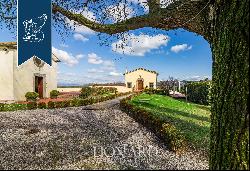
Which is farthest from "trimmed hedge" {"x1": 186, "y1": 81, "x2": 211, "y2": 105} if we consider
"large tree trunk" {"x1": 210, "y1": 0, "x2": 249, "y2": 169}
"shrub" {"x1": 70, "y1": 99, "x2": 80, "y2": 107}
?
"large tree trunk" {"x1": 210, "y1": 0, "x2": 249, "y2": 169}

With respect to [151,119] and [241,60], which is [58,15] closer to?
[151,119]

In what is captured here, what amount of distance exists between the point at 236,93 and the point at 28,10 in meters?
6.29

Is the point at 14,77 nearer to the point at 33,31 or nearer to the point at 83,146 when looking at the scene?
the point at 33,31

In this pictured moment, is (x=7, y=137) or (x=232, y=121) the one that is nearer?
(x=232, y=121)

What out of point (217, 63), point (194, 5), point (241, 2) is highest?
point (194, 5)

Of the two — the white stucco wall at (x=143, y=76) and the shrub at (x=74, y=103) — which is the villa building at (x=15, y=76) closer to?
the shrub at (x=74, y=103)

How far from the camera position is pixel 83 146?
9047mm

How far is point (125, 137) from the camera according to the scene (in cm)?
1046

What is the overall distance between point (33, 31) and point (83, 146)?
3281 mm

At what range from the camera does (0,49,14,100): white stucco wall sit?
83.7 feet

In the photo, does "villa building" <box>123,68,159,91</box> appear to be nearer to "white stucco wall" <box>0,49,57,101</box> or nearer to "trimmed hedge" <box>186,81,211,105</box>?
"trimmed hedge" <box>186,81,211,105</box>

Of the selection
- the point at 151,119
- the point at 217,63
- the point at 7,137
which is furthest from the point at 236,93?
the point at 7,137

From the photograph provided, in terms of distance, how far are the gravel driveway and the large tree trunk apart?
8.06 ft

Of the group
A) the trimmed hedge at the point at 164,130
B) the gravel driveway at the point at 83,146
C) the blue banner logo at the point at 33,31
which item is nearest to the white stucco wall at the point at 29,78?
the gravel driveway at the point at 83,146
